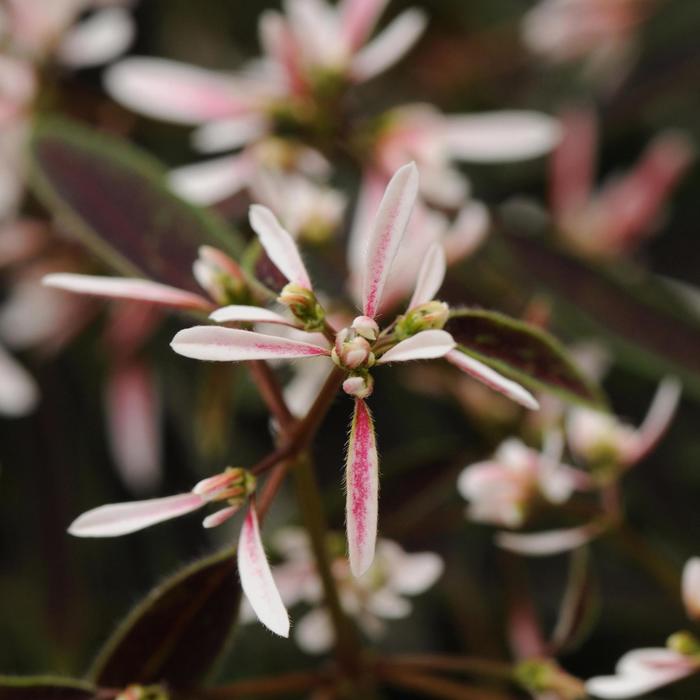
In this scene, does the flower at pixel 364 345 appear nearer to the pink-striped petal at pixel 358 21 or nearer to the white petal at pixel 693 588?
the white petal at pixel 693 588

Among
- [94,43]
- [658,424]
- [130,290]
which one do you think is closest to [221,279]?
[130,290]

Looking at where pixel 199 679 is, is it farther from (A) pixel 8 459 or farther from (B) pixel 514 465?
(A) pixel 8 459

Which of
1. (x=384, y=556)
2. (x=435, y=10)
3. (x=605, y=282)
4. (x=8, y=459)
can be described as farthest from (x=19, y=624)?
(x=435, y=10)

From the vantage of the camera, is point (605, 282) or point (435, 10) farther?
point (435, 10)

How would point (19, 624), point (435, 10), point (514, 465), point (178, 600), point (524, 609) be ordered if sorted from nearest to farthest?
point (178, 600) → point (514, 465) → point (524, 609) → point (19, 624) → point (435, 10)

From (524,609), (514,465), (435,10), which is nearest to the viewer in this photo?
(514,465)

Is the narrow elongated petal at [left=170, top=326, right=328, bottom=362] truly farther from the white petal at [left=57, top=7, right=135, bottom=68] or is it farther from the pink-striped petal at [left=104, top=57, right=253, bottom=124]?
the white petal at [left=57, top=7, right=135, bottom=68]

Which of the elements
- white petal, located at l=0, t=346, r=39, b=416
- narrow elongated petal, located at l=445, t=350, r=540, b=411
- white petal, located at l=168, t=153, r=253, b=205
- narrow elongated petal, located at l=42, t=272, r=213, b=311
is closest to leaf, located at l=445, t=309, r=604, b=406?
narrow elongated petal, located at l=445, t=350, r=540, b=411

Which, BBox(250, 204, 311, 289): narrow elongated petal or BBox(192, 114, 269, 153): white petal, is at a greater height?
BBox(250, 204, 311, 289): narrow elongated petal
